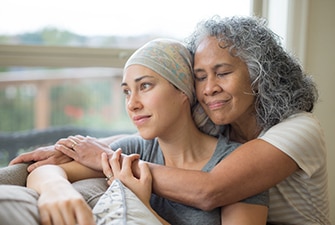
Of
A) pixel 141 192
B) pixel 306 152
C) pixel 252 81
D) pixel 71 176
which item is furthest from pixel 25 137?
pixel 306 152

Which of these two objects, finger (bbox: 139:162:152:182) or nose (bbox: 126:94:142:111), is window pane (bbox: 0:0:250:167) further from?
finger (bbox: 139:162:152:182)

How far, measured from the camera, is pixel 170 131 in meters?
1.53

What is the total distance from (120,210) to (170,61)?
1.98 ft

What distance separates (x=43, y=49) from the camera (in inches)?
87.7

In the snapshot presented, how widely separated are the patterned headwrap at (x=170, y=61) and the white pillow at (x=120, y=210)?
1.51ft

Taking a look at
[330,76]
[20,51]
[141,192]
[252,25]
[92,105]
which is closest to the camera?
[141,192]

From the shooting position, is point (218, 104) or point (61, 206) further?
point (218, 104)

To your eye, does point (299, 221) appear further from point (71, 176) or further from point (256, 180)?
point (71, 176)

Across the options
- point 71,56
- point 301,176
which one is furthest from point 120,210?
point 71,56

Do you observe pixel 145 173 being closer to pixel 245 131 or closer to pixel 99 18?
pixel 245 131

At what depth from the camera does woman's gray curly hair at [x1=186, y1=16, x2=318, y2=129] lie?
1504 millimetres

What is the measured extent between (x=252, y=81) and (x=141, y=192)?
1.88ft

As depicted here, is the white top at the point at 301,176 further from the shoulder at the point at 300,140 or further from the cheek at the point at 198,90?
the cheek at the point at 198,90

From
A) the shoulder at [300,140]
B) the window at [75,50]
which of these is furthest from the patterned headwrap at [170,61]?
the window at [75,50]
